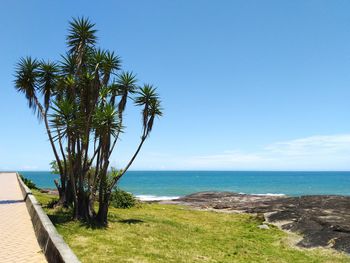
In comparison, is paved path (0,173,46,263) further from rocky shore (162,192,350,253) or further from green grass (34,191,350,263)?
rocky shore (162,192,350,253)

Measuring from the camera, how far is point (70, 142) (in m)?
21.7

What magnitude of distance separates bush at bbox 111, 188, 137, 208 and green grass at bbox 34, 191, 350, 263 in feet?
32.5

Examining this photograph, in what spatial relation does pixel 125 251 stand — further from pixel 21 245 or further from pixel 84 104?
pixel 84 104

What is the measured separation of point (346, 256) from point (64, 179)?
726 inches

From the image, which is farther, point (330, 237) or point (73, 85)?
point (330, 237)

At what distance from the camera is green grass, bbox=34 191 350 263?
1398 cm

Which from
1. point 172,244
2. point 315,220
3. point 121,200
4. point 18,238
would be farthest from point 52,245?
point 121,200

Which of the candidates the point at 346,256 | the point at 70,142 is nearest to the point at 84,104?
the point at 70,142

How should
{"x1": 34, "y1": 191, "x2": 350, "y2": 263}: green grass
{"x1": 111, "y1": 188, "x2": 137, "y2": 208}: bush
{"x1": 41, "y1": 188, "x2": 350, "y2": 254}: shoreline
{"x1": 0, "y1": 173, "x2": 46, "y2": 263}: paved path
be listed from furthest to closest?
{"x1": 111, "y1": 188, "x2": 137, "y2": 208}: bush, {"x1": 41, "y1": 188, "x2": 350, "y2": 254}: shoreline, {"x1": 34, "y1": 191, "x2": 350, "y2": 263}: green grass, {"x1": 0, "y1": 173, "x2": 46, "y2": 263}: paved path

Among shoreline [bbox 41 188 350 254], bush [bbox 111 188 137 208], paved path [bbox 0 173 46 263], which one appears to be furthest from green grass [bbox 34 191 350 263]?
bush [bbox 111 188 137 208]

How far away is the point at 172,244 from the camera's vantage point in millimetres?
16719

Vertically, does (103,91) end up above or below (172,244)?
above

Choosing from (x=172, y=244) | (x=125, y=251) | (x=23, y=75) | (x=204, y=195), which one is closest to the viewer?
(x=125, y=251)

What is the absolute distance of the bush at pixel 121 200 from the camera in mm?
32406
